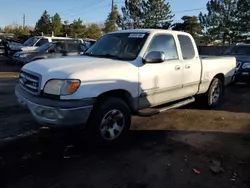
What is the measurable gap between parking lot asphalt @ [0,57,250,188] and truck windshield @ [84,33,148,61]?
144cm

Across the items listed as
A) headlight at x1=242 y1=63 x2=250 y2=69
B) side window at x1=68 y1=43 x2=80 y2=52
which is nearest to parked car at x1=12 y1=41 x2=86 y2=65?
side window at x1=68 y1=43 x2=80 y2=52

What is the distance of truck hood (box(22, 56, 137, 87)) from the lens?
177 inches

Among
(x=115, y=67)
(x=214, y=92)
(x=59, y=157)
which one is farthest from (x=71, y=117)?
(x=214, y=92)

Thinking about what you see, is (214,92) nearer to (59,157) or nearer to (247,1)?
(59,157)

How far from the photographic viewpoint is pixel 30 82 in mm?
4859

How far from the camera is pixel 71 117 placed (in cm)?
432

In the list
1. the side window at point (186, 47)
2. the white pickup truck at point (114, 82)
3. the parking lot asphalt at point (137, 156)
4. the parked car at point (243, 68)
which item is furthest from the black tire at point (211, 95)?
the parked car at point (243, 68)

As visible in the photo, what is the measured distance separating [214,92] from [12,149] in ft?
16.8

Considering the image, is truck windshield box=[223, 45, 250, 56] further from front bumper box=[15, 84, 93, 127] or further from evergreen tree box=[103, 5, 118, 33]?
evergreen tree box=[103, 5, 118, 33]

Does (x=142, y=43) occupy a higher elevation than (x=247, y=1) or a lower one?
lower

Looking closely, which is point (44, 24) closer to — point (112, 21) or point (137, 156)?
point (112, 21)

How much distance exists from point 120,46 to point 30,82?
1814 millimetres

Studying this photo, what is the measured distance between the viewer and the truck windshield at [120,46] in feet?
18.2

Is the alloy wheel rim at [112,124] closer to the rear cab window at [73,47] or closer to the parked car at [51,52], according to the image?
the parked car at [51,52]
